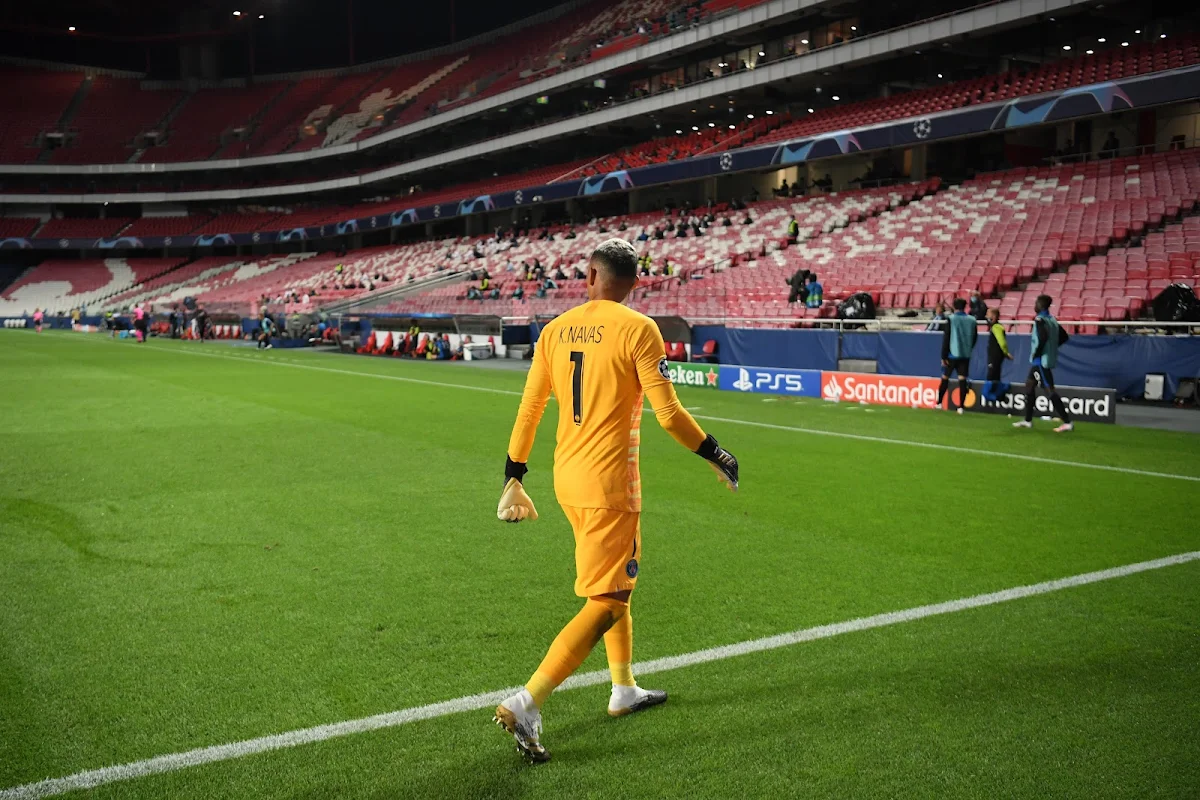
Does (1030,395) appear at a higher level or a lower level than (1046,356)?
lower

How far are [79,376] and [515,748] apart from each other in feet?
75.3

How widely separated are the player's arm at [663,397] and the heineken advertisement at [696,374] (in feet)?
56.7

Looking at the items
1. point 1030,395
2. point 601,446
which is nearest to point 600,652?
point 601,446

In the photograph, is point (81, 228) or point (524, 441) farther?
point (81, 228)

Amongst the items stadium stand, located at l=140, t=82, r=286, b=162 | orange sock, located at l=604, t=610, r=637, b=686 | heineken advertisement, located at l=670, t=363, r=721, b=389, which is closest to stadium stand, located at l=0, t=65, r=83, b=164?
stadium stand, located at l=140, t=82, r=286, b=162

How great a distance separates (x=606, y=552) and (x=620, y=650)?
0.57 meters

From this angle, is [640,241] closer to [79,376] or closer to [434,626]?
[79,376]

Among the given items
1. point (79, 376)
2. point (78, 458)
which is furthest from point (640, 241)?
point (78, 458)

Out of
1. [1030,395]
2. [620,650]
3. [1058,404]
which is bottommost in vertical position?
[620,650]

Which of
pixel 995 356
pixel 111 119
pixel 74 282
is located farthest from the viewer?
pixel 111 119

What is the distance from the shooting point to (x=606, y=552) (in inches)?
143

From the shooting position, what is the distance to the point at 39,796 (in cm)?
326

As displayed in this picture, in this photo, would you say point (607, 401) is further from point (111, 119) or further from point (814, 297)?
point (111, 119)

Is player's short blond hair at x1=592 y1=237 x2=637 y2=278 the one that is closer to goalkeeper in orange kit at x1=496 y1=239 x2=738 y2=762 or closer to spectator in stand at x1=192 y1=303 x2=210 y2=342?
goalkeeper in orange kit at x1=496 y1=239 x2=738 y2=762
